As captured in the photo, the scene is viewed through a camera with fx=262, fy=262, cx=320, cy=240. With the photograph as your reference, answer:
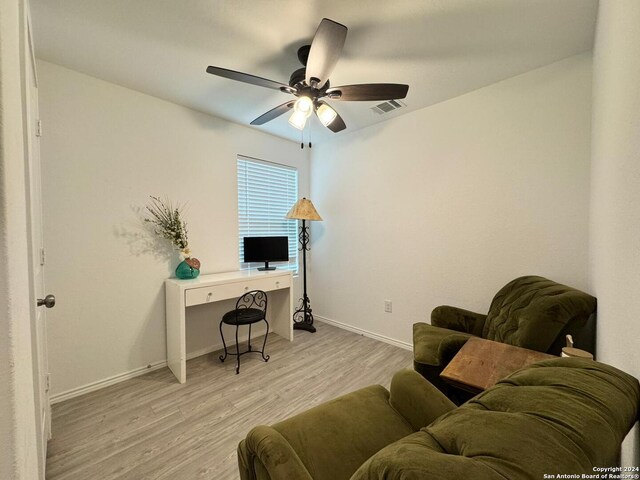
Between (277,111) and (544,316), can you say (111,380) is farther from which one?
(544,316)

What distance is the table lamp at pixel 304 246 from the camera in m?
3.27

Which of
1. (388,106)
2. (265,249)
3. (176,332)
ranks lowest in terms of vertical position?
(176,332)

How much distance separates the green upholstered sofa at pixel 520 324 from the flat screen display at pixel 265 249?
179 centimetres

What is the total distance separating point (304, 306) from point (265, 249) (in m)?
1.02

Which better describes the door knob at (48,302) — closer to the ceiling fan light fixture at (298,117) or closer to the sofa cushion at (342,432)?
the sofa cushion at (342,432)

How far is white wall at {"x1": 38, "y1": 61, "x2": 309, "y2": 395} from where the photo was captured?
2.00m

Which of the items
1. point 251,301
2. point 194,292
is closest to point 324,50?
point 194,292

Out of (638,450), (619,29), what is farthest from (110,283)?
(619,29)

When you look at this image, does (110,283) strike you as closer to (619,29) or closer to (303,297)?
(303,297)

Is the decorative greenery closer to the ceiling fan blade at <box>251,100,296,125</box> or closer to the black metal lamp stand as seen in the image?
the ceiling fan blade at <box>251,100,296,125</box>

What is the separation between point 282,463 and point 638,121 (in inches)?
56.3

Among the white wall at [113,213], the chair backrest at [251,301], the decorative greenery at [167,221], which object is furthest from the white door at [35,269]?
the chair backrest at [251,301]

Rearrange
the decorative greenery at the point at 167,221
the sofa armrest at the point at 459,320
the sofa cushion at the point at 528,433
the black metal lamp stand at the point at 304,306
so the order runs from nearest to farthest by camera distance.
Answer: the sofa cushion at the point at 528,433 → the sofa armrest at the point at 459,320 → the decorative greenery at the point at 167,221 → the black metal lamp stand at the point at 304,306

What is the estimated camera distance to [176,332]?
2334 mm
